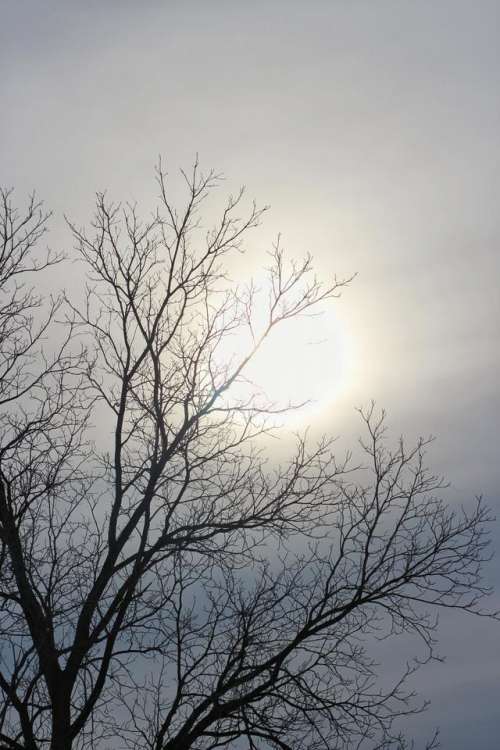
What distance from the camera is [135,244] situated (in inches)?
512

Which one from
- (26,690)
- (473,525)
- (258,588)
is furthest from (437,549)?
(26,690)

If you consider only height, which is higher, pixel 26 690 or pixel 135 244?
pixel 135 244

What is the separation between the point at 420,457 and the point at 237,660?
3.24 metres

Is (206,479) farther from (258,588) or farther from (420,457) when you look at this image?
(420,457)

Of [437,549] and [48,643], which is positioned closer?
[48,643]

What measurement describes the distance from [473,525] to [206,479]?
3.17m

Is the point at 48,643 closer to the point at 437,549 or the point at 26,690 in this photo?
the point at 26,690

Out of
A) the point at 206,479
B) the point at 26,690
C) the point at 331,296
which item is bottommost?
the point at 26,690

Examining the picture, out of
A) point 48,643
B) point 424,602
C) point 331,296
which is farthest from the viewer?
point 331,296

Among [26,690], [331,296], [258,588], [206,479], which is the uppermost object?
[331,296]

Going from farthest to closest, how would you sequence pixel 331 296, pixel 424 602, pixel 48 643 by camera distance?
pixel 331 296, pixel 424 602, pixel 48 643

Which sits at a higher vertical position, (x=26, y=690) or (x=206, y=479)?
(x=206, y=479)

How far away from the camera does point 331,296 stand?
1333cm

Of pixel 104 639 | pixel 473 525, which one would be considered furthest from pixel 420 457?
pixel 104 639
